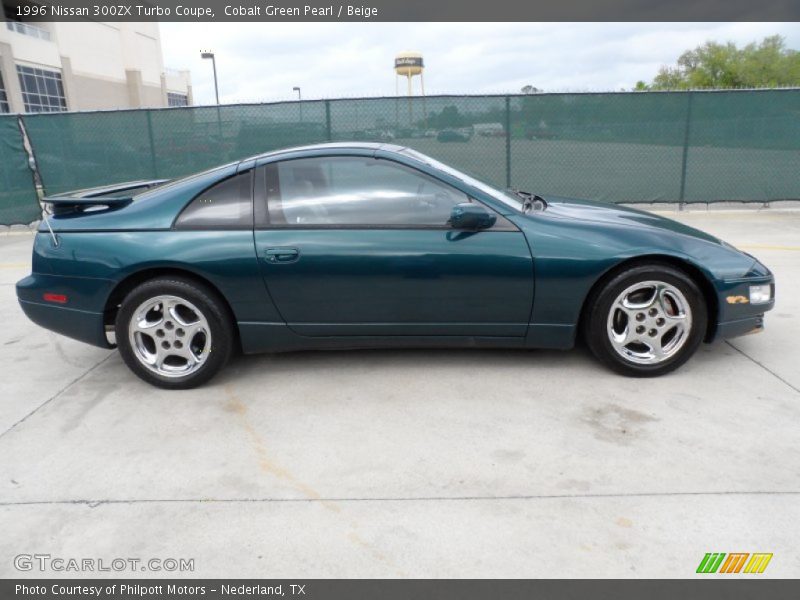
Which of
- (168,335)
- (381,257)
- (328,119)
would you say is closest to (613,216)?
(381,257)

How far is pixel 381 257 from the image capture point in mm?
3680

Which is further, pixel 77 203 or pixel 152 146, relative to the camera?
pixel 152 146

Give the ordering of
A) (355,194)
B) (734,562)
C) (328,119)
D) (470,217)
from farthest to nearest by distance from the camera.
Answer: (328,119) → (355,194) → (470,217) → (734,562)

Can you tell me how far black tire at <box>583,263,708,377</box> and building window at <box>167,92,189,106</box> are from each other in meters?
66.3

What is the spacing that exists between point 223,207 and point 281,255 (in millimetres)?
514

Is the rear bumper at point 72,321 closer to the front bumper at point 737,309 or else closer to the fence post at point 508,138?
the front bumper at point 737,309

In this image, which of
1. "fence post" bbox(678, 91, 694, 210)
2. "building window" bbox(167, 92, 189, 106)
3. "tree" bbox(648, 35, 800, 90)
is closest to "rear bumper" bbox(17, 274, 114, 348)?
"fence post" bbox(678, 91, 694, 210)

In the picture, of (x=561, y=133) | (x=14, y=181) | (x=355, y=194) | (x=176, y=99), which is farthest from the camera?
(x=176, y=99)

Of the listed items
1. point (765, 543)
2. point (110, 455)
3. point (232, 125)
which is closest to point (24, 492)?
point (110, 455)

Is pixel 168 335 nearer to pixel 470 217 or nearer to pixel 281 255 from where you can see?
pixel 281 255

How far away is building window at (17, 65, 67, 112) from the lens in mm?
39531

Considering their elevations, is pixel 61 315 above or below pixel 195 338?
above

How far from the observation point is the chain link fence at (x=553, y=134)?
9430mm

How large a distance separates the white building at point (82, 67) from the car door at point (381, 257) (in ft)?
138
